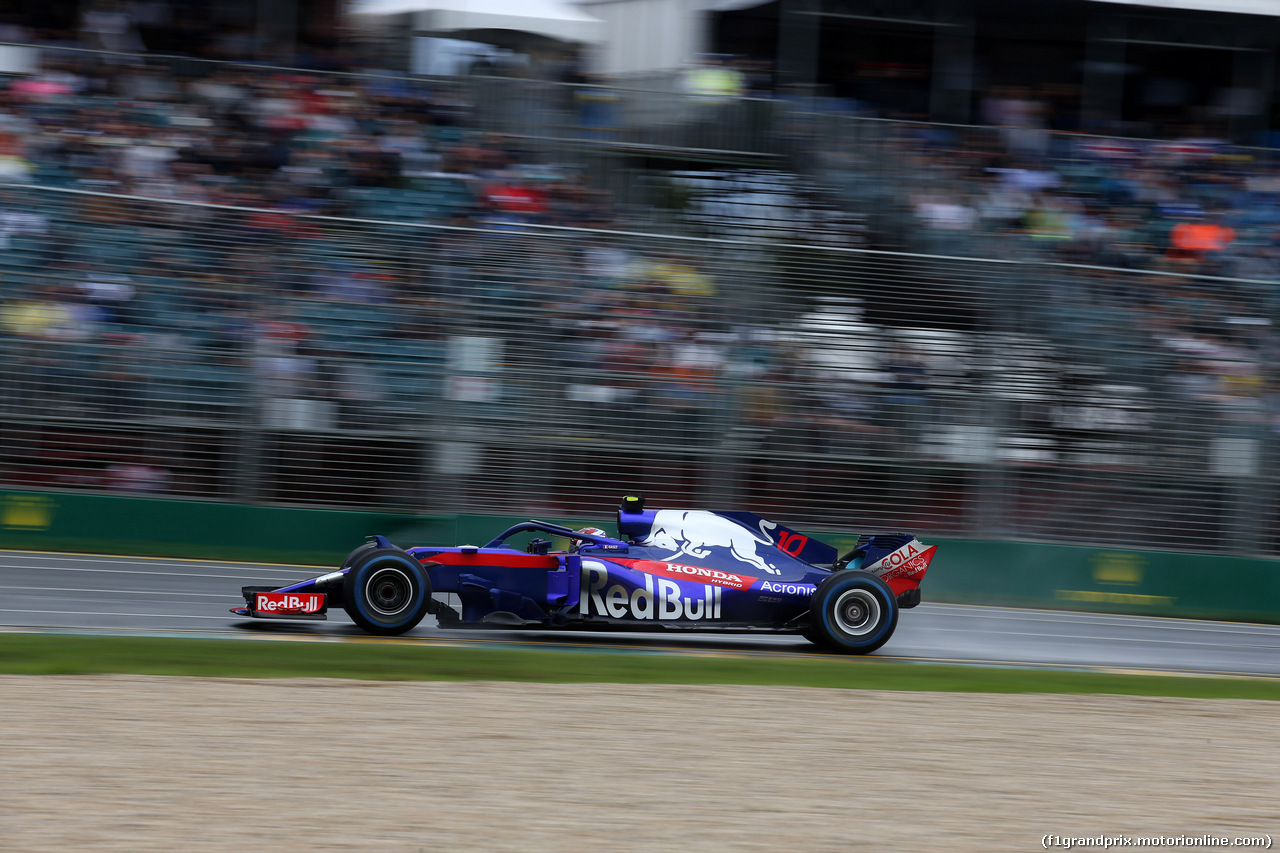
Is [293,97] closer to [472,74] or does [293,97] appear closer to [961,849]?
[472,74]

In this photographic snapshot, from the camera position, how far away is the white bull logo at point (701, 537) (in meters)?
9.37

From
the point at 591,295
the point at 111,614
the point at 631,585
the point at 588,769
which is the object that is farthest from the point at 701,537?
the point at 591,295

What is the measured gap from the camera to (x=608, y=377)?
1386 centimetres

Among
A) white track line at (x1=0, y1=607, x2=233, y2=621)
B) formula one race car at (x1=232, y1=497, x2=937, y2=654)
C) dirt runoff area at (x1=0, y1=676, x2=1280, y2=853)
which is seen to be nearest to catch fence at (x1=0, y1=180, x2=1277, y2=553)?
white track line at (x1=0, y1=607, x2=233, y2=621)

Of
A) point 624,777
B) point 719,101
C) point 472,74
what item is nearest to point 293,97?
point 472,74

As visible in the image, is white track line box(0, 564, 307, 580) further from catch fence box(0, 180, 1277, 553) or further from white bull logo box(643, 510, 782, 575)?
white bull logo box(643, 510, 782, 575)

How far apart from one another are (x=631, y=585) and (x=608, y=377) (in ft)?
16.5

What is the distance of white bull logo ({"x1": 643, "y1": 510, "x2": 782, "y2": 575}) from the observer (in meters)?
9.37

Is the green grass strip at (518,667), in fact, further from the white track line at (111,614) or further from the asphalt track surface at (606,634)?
the white track line at (111,614)

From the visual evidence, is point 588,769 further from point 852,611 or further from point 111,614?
point 111,614

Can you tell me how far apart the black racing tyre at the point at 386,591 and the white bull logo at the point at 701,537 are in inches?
65.3

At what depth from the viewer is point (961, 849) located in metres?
4.99

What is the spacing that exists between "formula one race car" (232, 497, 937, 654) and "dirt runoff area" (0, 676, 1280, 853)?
1.32 meters

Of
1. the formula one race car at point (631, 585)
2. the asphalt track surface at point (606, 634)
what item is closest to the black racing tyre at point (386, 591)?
the formula one race car at point (631, 585)
